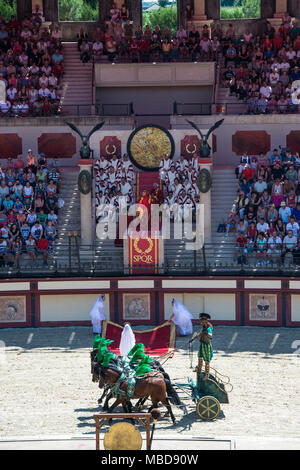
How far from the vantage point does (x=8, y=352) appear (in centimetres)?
2775

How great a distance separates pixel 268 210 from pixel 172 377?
365 inches

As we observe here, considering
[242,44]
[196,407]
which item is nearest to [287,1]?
[242,44]

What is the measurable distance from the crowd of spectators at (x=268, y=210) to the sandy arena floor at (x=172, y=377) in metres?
2.52

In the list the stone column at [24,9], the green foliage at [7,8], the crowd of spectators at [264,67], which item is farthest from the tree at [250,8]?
the crowd of spectators at [264,67]

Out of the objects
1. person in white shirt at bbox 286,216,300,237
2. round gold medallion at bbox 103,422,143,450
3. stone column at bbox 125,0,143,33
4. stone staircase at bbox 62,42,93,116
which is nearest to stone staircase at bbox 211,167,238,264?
person in white shirt at bbox 286,216,300,237

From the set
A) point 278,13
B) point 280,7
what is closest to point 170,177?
point 278,13

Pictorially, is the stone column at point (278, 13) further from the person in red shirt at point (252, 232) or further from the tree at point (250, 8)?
the tree at point (250, 8)

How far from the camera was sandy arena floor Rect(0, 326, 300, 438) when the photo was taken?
21.1 metres

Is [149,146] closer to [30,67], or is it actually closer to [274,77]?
[274,77]

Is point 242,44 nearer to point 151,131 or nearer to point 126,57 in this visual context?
point 126,57

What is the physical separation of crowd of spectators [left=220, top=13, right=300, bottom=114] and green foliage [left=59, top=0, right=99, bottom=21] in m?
38.7

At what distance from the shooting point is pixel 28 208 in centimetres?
3319

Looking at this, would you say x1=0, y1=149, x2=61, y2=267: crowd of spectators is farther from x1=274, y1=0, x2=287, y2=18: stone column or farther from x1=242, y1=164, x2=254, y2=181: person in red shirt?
x1=274, y1=0, x2=287, y2=18: stone column
